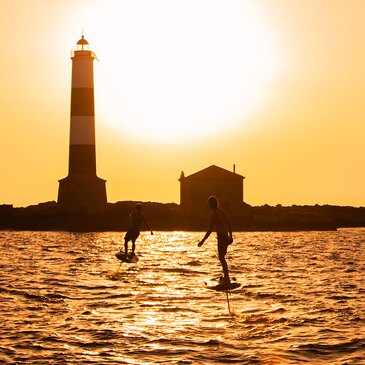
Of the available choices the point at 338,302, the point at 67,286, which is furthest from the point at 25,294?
the point at 338,302

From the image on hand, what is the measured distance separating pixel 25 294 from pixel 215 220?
4764 millimetres

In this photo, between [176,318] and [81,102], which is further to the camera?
[81,102]

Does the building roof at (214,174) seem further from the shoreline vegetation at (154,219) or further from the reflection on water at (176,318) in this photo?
the reflection on water at (176,318)

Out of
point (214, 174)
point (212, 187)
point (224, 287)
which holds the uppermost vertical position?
point (214, 174)

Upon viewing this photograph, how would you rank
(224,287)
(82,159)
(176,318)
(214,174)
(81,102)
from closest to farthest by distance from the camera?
(176,318)
(224,287)
(81,102)
(82,159)
(214,174)

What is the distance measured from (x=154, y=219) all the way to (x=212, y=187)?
6.96 m

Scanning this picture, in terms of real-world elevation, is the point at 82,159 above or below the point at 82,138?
below

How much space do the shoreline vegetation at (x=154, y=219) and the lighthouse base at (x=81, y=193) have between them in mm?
929

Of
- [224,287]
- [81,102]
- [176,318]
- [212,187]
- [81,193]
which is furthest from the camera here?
[212,187]

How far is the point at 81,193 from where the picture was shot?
7181cm

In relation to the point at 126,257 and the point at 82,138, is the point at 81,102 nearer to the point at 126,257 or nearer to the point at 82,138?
the point at 82,138

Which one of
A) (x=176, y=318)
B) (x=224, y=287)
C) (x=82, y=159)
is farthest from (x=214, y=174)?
(x=176, y=318)

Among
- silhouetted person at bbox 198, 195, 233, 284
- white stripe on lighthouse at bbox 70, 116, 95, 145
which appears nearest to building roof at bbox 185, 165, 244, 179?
white stripe on lighthouse at bbox 70, 116, 95, 145

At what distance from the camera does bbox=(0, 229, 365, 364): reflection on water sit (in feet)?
41.4
